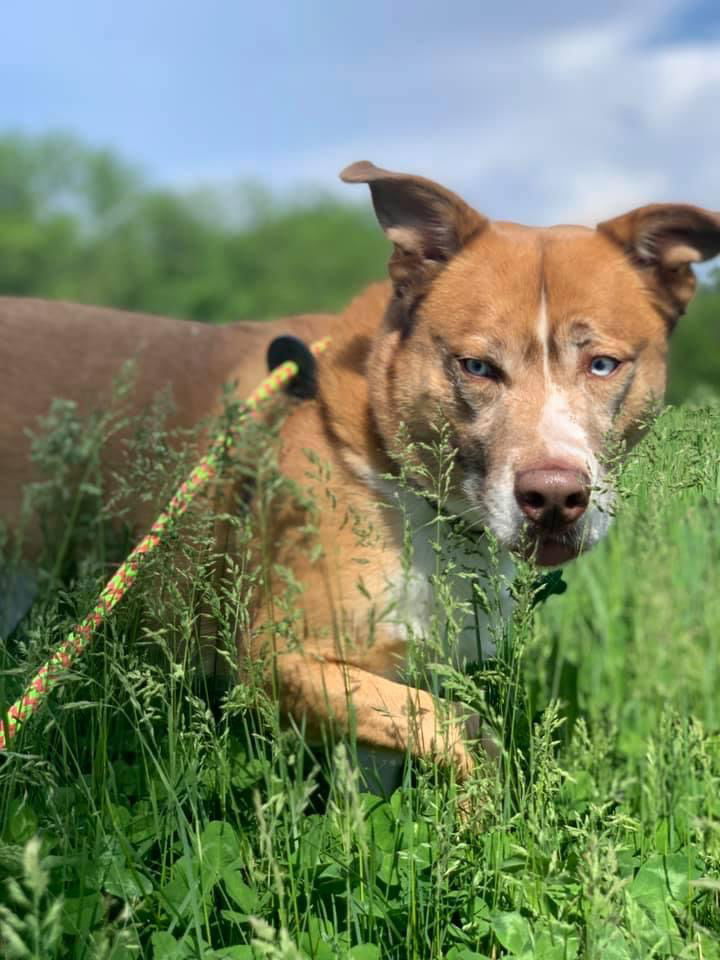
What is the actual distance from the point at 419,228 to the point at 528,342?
538 mm

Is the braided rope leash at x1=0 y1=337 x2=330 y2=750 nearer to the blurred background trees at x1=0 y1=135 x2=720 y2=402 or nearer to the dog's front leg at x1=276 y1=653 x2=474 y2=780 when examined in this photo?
the dog's front leg at x1=276 y1=653 x2=474 y2=780

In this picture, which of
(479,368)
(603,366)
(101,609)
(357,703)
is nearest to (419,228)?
(479,368)

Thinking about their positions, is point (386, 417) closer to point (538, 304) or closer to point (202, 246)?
point (538, 304)

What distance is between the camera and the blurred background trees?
3831 centimetres

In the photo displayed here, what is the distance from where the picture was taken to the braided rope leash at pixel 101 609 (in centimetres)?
221

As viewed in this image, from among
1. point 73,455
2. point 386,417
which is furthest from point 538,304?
point 73,455

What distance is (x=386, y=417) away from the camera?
312 centimetres

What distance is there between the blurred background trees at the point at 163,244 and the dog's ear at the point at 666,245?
3407cm

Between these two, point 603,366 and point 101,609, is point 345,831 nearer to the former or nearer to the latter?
point 101,609

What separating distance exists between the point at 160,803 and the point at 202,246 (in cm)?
4090

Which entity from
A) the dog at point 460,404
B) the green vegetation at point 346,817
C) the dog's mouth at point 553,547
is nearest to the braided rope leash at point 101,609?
the green vegetation at point 346,817

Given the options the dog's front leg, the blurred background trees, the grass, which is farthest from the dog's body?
the blurred background trees

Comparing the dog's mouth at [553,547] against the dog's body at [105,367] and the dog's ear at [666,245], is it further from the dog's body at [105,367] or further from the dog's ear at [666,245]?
the dog's body at [105,367]

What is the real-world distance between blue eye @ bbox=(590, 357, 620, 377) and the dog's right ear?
1.80 feet
